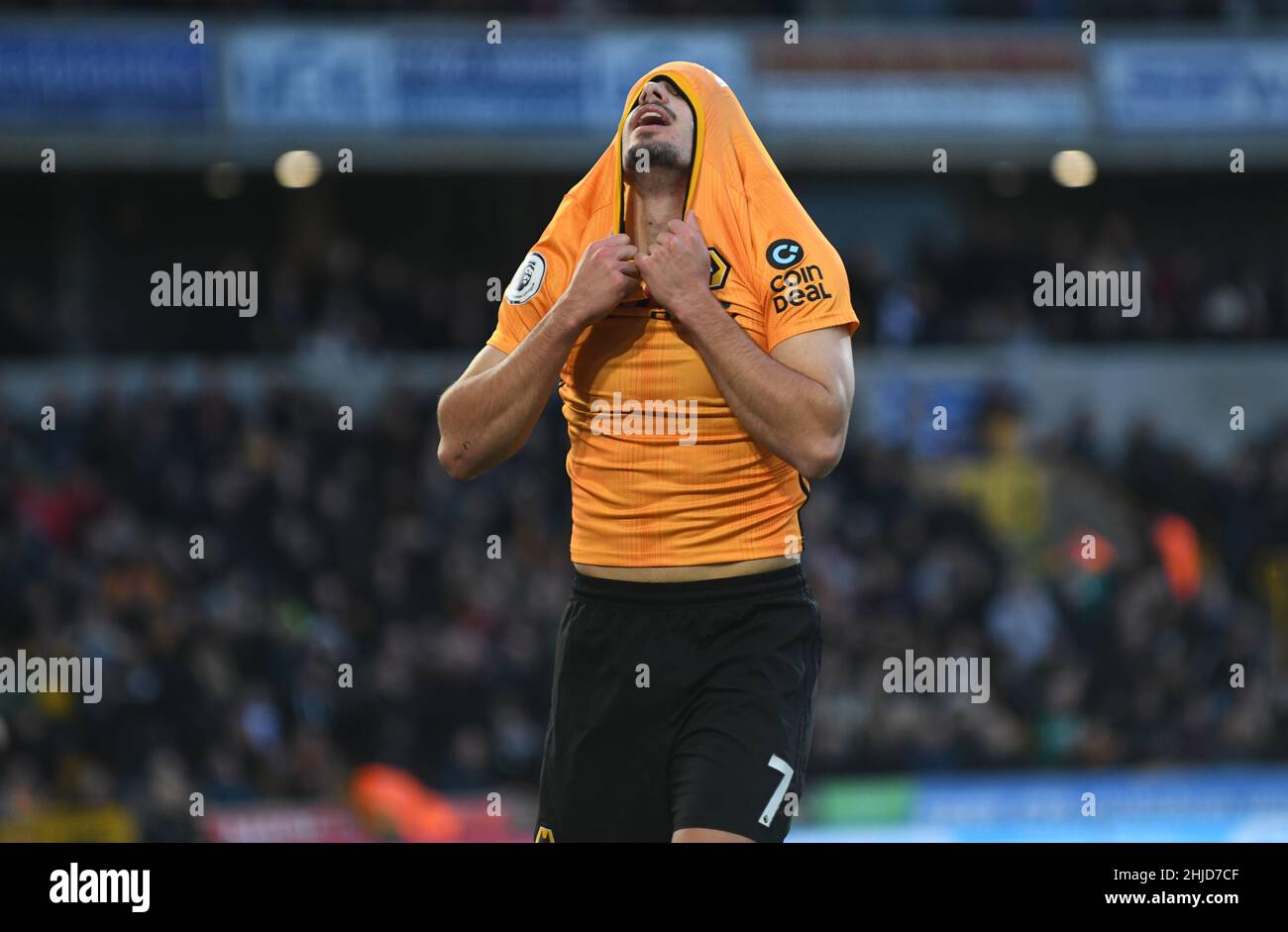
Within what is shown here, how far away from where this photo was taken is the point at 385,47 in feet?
57.0

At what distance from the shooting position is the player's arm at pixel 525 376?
12.4 feet

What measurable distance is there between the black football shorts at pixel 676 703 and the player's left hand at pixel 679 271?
24.2 inches

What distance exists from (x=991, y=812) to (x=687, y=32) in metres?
8.93

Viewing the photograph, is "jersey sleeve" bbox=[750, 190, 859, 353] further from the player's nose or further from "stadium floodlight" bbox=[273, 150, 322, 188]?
"stadium floodlight" bbox=[273, 150, 322, 188]

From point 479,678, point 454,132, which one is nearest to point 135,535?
point 479,678

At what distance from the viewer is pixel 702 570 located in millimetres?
3838

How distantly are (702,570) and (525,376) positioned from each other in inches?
22.9

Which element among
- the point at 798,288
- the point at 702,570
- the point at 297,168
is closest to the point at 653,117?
the point at 798,288

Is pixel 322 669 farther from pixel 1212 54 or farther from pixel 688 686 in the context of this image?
pixel 1212 54

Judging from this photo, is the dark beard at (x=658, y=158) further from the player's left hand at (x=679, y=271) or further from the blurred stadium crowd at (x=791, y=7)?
the blurred stadium crowd at (x=791, y=7)

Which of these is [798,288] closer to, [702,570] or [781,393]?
[781,393]

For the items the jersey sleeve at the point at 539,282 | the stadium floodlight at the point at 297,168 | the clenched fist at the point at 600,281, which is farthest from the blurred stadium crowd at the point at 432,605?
the clenched fist at the point at 600,281

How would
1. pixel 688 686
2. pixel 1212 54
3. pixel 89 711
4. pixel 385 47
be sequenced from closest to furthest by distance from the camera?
pixel 688 686 < pixel 89 711 < pixel 385 47 < pixel 1212 54

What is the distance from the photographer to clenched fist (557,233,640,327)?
3.76 m
